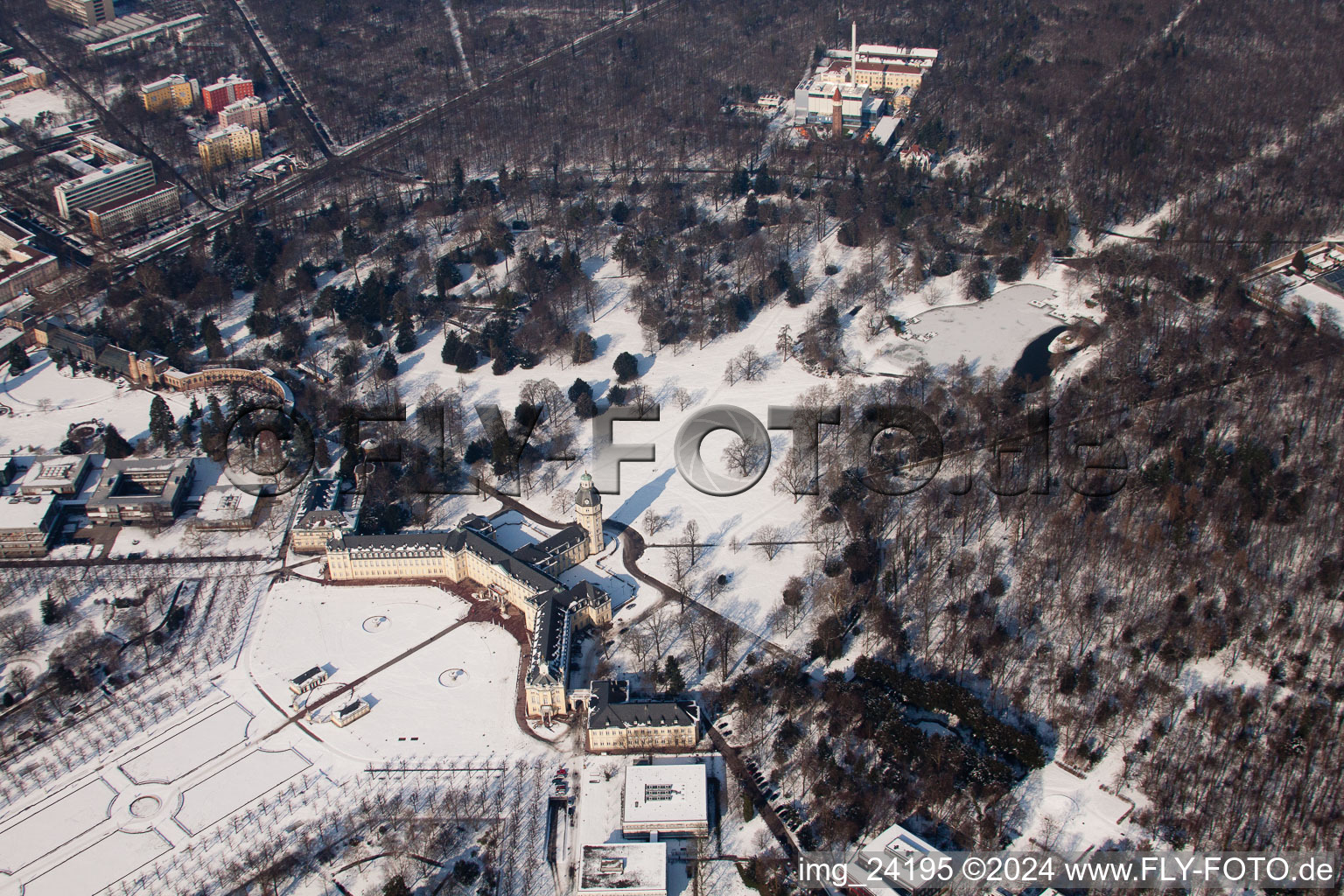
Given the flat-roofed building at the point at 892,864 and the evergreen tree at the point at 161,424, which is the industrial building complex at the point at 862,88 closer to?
the evergreen tree at the point at 161,424

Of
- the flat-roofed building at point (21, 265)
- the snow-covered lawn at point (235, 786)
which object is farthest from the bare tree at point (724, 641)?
the flat-roofed building at point (21, 265)

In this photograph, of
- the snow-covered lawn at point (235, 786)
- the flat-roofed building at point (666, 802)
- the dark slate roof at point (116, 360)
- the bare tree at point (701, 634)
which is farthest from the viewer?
the dark slate roof at point (116, 360)

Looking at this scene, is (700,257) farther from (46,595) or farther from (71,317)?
(46,595)

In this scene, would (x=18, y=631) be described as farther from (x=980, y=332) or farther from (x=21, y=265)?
(x=980, y=332)

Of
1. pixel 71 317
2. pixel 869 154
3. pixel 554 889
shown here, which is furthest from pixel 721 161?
pixel 554 889

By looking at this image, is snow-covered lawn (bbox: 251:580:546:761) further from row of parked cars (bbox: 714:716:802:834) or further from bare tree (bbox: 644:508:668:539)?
bare tree (bbox: 644:508:668:539)

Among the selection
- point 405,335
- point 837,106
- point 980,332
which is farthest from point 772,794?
point 837,106
